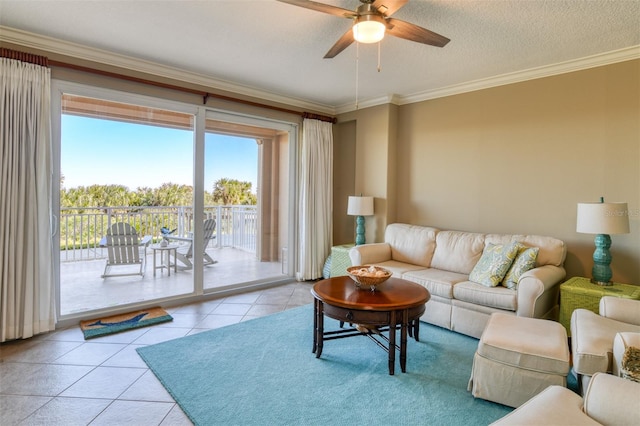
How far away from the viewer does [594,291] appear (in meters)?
2.82

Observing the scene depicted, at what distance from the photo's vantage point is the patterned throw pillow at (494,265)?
10.5 feet

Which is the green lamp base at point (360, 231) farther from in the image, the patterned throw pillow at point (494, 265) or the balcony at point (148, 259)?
the patterned throw pillow at point (494, 265)

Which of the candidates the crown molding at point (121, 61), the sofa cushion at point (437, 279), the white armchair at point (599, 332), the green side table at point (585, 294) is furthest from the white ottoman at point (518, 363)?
the crown molding at point (121, 61)

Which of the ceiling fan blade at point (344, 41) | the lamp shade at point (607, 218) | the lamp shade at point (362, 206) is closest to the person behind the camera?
the ceiling fan blade at point (344, 41)

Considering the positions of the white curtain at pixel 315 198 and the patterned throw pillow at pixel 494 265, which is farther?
the white curtain at pixel 315 198

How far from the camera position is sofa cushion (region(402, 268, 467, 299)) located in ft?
11.0

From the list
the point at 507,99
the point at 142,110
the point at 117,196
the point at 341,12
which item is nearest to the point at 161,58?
the point at 142,110

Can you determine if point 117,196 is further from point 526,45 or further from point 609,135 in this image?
point 609,135

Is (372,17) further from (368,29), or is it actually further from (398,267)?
(398,267)

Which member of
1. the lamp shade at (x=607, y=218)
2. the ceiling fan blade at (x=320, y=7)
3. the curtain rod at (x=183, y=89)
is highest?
the curtain rod at (x=183, y=89)

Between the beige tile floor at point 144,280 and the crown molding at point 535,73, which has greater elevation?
the crown molding at point 535,73

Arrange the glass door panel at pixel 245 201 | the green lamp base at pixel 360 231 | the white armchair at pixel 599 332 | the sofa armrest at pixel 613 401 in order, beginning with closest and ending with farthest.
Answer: the sofa armrest at pixel 613 401 < the white armchair at pixel 599 332 < the glass door panel at pixel 245 201 < the green lamp base at pixel 360 231

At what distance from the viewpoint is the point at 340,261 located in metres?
4.77

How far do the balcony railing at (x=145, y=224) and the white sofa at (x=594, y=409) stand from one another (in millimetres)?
3836
